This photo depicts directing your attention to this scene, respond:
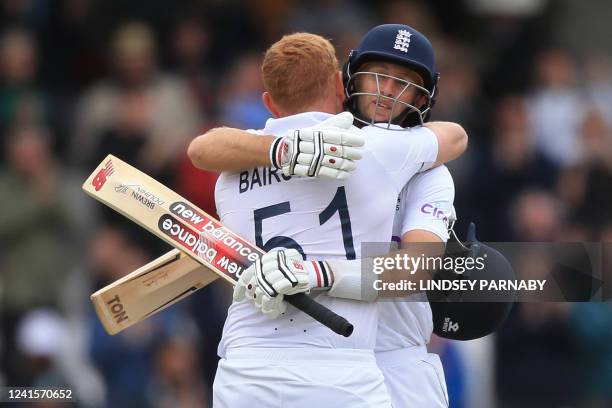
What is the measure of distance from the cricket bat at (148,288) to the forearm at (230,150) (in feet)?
1.99

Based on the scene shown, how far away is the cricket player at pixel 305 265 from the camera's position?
4.63 metres

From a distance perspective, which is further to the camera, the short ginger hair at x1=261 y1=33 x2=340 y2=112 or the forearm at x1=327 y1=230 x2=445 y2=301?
the short ginger hair at x1=261 y1=33 x2=340 y2=112

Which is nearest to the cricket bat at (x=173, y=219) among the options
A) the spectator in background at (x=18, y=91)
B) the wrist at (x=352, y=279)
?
the wrist at (x=352, y=279)

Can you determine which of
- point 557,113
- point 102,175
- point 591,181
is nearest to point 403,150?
point 102,175

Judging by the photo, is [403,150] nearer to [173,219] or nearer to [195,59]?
[173,219]

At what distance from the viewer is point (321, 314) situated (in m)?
4.52

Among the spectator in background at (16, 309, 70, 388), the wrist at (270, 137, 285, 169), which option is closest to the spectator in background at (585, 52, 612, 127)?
the spectator in background at (16, 309, 70, 388)

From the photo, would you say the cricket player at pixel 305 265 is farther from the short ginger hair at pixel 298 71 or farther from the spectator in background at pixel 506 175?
the spectator in background at pixel 506 175

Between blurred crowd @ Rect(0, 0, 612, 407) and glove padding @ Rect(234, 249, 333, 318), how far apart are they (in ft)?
12.9

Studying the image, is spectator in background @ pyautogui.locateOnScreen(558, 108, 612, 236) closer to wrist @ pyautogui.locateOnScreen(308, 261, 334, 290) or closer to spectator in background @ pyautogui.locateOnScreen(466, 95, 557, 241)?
spectator in background @ pyautogui.locateOnScreen(466, 95, 557, 241)

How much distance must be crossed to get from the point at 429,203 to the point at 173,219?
0.97 m

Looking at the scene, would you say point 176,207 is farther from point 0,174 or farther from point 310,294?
point 0,174

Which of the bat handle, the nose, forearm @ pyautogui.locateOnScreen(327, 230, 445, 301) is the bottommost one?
the bat handle

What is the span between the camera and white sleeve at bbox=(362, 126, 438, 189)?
4.84m
